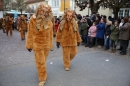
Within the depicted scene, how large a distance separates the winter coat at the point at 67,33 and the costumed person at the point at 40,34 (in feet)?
3.77

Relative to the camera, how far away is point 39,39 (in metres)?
5.00

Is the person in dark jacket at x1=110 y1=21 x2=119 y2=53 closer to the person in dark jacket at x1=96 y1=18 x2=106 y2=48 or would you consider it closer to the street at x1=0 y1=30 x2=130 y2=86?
the person in dark jacket at x1=96 y1=18 x2=106 y2=48

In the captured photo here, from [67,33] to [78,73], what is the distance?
1.24m

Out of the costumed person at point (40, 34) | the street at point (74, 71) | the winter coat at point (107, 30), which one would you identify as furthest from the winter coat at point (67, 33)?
the winter coat at point (107, 30)

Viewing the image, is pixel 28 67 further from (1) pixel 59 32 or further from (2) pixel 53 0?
(2) pixel 53 0

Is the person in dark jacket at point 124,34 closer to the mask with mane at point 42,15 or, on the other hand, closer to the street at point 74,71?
the street at point 74,71

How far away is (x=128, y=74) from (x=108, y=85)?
118 centimetres

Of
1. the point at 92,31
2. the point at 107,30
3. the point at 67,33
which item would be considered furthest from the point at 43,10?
the point at 92,31

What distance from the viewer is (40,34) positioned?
4984 mm

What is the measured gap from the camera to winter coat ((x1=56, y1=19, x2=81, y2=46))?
615cm

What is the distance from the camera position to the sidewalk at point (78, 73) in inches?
206

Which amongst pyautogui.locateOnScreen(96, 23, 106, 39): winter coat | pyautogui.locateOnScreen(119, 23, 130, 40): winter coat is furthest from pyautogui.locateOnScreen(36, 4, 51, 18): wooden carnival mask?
pyautogui.locateOnScreen(96, 23, 106, 39): winter coat

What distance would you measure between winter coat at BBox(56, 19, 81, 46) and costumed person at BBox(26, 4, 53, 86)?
1150 mm

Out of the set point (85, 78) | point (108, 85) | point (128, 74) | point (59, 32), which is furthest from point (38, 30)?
point (128, 74)
